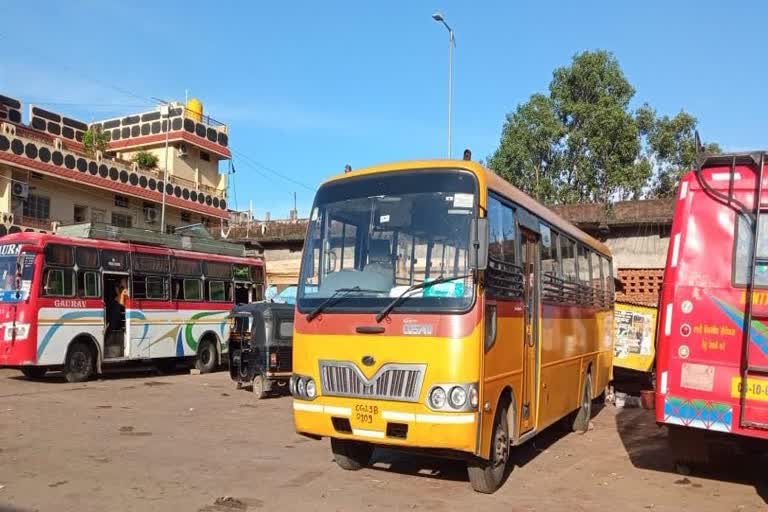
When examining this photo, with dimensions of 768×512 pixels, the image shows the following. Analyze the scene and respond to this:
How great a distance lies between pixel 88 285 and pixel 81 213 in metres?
22.5

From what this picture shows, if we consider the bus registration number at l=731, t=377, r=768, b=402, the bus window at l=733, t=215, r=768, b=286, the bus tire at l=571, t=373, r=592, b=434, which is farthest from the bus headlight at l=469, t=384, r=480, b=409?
the bus tire at l=571, t=373, r=592, b=434

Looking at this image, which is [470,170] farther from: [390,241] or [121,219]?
[121,219]

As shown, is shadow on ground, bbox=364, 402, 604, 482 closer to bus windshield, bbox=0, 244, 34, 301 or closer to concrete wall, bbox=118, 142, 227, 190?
bus windshield, bbox=0, 244, 34, 301

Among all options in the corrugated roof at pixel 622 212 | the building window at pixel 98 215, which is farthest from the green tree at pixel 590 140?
the building window at pixel 98 215

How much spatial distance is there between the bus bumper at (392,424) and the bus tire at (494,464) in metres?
0.58

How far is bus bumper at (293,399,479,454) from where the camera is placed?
19.8 feet

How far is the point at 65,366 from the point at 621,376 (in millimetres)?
12598

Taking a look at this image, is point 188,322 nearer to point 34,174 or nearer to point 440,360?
point 440,360

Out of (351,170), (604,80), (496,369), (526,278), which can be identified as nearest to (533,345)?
(526,278)

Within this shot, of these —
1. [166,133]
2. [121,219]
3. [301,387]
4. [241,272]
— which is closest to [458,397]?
[301,387]

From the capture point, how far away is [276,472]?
7.41m

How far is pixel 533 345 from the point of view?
26.2ft

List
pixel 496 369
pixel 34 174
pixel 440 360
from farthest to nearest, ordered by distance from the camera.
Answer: pixel 34 174
pixel 496 369
pixel 440 360

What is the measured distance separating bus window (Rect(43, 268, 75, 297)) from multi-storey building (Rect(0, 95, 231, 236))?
14.1 metres
